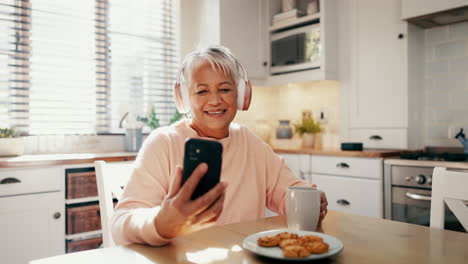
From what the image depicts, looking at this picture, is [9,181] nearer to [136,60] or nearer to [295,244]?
[136,60]

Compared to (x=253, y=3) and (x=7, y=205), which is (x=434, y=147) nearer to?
(x=253, y=3)

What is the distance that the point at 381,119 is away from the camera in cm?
284

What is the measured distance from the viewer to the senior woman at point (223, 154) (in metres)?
0.97

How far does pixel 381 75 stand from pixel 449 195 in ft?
6.32

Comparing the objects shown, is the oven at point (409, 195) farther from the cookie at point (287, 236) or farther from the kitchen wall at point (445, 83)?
the cookie at point (287, 236)

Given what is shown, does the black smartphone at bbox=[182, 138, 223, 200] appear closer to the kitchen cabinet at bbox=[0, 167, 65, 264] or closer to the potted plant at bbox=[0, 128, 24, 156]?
the kitchen cabinet at bbox=[0, 167, 65, 264]

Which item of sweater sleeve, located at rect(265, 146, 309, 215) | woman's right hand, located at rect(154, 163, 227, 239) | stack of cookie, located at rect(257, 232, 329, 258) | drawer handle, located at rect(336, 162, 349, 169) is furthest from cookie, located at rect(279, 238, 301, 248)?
drawer handle, located at rect(336, 162, 349, 169)

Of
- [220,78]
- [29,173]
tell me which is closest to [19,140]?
[29,173]

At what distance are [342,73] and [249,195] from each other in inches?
87.7

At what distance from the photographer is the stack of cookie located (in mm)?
660

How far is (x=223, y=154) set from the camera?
4.01 feet

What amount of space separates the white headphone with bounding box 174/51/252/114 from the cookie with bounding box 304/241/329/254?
0.72 meters

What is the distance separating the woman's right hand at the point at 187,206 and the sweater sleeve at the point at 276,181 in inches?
23.0

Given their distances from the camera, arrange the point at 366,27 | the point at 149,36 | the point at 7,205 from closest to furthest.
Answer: the point at 7,205 → the point at 366,27 → the point at 149,36
